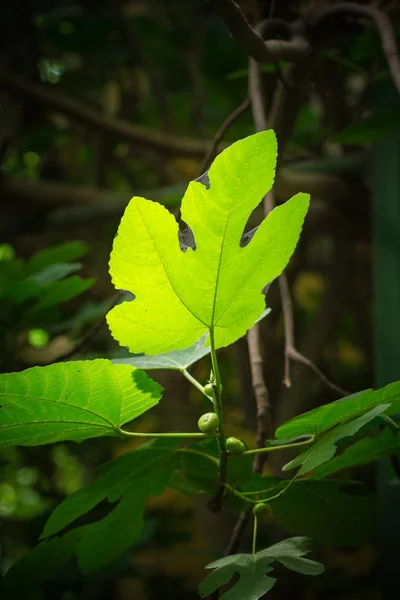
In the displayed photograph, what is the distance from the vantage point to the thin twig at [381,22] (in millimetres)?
506

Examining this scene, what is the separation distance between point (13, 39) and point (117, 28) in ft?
0.81

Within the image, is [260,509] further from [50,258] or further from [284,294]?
[50,258]

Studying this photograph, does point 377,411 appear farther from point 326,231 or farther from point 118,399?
point 326,231

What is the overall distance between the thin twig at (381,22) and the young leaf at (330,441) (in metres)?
0.26

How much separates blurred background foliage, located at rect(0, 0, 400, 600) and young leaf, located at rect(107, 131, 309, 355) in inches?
19.4

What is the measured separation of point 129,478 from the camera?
1.50ft

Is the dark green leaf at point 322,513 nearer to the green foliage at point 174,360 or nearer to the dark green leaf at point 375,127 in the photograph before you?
the green foliage at point 174,360

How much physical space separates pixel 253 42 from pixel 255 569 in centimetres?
40

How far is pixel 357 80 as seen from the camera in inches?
71.9

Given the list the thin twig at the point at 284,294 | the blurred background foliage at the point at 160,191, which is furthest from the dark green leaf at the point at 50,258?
the thin twig at the point at 284,294

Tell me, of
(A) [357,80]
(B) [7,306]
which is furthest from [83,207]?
(A) [357,80]

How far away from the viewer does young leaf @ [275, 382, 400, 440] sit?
37 centimetres

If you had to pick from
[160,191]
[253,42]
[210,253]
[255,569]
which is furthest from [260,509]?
[160,191]

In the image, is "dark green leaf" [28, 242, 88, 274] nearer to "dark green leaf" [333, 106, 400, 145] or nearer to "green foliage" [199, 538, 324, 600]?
"dark green leaf" [333, 106, 400, 145]
